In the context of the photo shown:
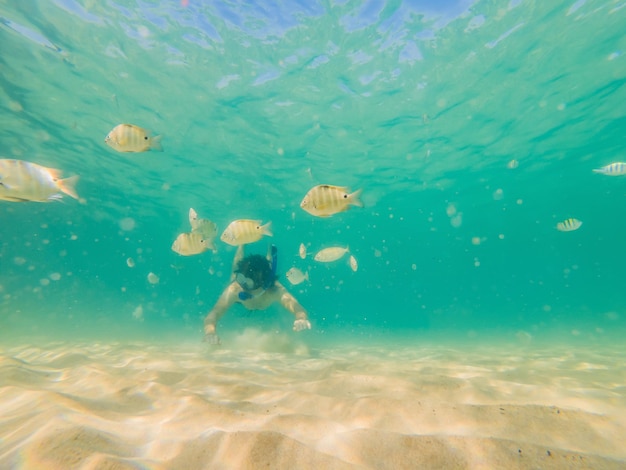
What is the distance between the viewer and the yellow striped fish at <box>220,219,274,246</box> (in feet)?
17.8

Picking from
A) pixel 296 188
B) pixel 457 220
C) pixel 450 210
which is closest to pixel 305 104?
pixel 296 188

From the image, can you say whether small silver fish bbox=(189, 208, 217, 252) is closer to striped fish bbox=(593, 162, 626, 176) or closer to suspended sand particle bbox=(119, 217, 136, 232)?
striped fish bbox=(593, 162, 626, 176)

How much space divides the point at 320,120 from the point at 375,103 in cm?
369

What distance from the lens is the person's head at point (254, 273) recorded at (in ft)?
27.0

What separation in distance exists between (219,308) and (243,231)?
3.40 meters

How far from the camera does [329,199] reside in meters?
4.20

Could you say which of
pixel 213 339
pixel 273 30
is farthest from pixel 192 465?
pixel 273 30

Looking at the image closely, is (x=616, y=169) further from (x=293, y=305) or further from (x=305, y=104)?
(x=305, y=104)

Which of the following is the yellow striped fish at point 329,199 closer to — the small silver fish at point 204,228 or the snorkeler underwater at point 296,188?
the snorkeler underwater at point 296,188

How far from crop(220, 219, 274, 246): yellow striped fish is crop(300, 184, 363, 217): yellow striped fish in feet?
4.62

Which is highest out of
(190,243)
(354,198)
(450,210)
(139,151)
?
(450,210)

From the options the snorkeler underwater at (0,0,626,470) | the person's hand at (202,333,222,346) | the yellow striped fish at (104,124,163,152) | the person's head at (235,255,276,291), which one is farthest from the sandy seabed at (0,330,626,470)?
the person's head at (235,255,276,291)

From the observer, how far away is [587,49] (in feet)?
50.6

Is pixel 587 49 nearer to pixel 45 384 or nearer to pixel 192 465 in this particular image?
pixel 192 465
